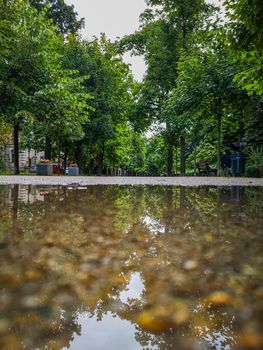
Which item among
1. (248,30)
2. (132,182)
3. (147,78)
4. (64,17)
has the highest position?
(64,17)

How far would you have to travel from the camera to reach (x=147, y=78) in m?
27.6

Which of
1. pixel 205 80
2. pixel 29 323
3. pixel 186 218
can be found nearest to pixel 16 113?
pixel 205 80

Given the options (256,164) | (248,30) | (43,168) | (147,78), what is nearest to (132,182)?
(248,30)

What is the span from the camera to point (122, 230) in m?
2.60

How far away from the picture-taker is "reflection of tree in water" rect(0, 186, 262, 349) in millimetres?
1042

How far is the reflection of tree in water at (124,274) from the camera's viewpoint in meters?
1.04

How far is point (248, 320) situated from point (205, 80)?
17.3m

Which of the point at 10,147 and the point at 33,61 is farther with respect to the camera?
the point at 10,147

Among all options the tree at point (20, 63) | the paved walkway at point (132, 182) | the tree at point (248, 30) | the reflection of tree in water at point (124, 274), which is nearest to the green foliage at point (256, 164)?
the paved walkway at point (132, 182)

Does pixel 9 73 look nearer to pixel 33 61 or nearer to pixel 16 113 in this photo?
pixel 33 61

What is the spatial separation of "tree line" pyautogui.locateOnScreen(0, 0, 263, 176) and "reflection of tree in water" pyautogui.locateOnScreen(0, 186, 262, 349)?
495 centimetres

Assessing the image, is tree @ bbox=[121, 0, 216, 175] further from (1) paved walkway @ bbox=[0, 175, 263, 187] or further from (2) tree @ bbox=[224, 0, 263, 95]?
(2) tree @ bbox=[224, 0, 263, 95]

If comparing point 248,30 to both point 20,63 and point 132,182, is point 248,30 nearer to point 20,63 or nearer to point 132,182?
point 132,182

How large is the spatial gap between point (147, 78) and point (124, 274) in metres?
27.3
